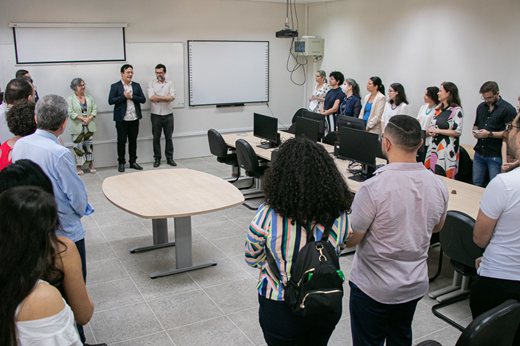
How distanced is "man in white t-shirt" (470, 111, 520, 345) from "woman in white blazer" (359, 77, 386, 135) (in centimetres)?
496

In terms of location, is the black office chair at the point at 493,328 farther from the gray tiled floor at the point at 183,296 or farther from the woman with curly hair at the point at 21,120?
the woman with curly hair at the point at 21,120

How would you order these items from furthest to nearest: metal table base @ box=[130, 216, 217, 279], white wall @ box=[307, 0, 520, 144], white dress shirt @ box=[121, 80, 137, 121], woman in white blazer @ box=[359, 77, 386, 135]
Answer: white dress shirt @ box=[121, 80, 137, 121], woman in white blazer @ box=[359, 77, 386, 135], white wall @ box=[307, 0, 520, 144], metal table base @ box=[130, 216, 217, 279]

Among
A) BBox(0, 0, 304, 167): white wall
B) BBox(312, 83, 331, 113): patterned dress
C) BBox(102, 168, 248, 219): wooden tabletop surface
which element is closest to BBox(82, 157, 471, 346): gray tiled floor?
BBox(102, 168, 248, 219): wooden tabletop surface

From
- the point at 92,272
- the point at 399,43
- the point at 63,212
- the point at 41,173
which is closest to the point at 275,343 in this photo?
the point at 41,173

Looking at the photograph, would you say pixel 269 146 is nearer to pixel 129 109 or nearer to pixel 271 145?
pixel 271 145

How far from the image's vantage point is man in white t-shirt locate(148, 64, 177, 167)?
7.77 metres

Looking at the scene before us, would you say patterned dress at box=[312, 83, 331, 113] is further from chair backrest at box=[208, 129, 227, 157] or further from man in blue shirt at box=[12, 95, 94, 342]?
man in blue shirt at box=[12, 95, 94, 342]

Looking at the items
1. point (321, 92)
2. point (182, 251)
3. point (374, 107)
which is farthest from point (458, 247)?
point (321, 92)

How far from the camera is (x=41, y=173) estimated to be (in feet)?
6.30

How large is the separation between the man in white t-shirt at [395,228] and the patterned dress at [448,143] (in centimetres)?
363

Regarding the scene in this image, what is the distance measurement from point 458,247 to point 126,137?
5992mm

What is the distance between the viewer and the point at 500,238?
6.88ft

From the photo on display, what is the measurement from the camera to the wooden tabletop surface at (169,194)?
3.59m

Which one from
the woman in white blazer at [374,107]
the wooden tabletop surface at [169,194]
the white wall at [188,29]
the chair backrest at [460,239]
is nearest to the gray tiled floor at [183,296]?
the chair backrest at [460,239]
